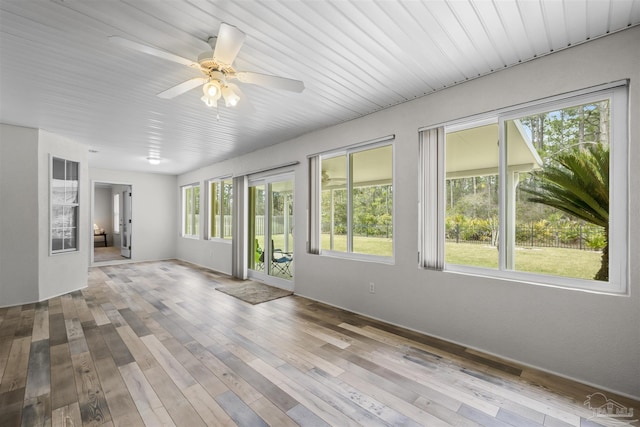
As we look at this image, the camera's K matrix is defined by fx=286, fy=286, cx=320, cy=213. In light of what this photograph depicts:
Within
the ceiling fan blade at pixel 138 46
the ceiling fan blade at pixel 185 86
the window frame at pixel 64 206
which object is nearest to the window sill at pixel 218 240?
the window frame at pixel 64 206

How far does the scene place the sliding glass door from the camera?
5.24 metres

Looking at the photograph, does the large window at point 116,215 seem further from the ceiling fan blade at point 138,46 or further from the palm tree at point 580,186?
the palm tree at point 580,186

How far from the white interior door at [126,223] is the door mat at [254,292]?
462 centimetres

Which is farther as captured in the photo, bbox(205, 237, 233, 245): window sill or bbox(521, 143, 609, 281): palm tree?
bbox(205, 237, 233, 245): window sill

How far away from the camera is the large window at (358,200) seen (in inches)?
145

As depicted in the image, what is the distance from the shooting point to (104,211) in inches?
434

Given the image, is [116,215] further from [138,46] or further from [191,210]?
[138,46]

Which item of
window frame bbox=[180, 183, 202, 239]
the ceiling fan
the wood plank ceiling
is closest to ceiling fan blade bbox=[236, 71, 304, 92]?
the ceiling fan

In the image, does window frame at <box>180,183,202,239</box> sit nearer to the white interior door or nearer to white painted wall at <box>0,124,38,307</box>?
the white interior door

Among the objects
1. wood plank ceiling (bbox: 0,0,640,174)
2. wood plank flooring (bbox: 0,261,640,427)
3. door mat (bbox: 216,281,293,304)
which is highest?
wood plank ceiling (bbox: 0,0,640,174)

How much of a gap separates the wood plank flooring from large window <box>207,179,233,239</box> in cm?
317

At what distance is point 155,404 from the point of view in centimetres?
197

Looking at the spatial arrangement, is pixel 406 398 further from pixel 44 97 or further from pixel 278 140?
pixel 44 97

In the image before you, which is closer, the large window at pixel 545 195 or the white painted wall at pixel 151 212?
the large window at pixel 545 195
